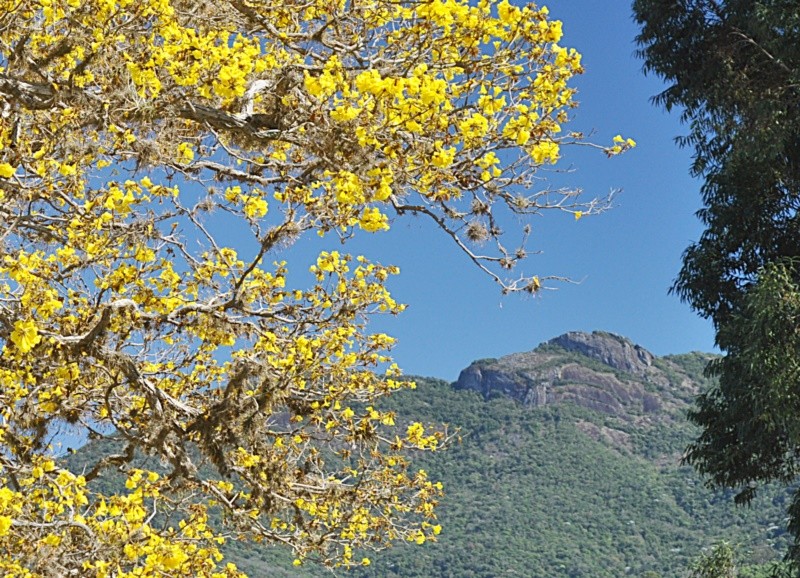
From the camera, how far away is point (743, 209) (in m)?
10.4

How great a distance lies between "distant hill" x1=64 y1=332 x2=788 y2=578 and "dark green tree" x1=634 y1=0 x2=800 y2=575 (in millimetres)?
28938

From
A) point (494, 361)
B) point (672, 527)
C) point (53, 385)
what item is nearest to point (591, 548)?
point (672, 527)

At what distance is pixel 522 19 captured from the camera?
12.0 feet

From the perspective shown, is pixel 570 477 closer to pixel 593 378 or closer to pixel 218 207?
pixel 593 378

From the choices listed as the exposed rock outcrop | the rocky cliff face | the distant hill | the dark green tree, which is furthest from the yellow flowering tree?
the exposed rock outcrop

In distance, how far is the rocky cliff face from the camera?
4259 inches

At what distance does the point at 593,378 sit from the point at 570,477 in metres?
30.7

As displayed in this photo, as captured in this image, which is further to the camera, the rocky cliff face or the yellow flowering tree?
the rocky cliff face

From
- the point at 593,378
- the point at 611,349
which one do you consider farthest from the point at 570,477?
the point at 611,349

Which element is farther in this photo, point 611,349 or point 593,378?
point 611,349

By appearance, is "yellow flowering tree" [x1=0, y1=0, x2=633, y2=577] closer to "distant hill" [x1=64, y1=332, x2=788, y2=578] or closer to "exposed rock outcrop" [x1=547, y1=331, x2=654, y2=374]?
"distant hill" [x1=64, y1=332, x2=788, y2=578]

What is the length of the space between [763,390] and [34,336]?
724cm

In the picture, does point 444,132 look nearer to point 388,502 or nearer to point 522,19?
point 522,19

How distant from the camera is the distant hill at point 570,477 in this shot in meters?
65.2
